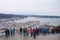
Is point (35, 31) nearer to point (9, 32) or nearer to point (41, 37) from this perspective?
point (41, 37)

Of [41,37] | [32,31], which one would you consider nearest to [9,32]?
[32,31]

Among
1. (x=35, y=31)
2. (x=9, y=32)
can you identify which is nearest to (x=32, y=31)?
(x=35, y=31)

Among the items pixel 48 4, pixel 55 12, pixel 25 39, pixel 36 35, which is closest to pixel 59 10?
pixel 55 12

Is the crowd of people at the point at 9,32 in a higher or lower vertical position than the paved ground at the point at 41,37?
higher

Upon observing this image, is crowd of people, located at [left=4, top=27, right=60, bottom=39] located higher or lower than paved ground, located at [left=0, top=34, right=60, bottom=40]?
higher

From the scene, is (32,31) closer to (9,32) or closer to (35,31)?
(35,31)

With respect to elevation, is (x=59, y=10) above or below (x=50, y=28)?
above

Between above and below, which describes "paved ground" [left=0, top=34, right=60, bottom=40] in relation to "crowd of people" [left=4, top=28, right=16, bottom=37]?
below

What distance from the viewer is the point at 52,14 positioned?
139 centimetres

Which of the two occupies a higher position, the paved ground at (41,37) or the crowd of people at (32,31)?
the crowd of people at (32,31)

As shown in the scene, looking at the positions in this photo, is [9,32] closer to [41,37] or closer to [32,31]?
[32,31]

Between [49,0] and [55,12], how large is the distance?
17 cm

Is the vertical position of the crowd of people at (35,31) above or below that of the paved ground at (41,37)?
above

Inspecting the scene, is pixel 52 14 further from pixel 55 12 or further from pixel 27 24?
pixel 27 24
